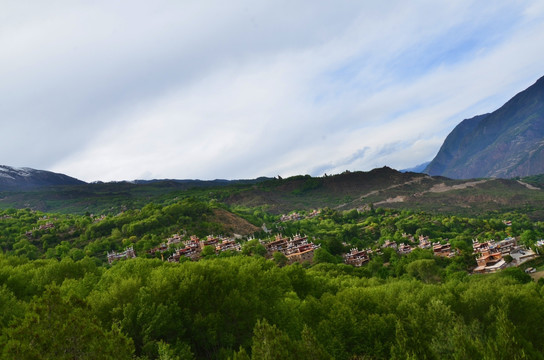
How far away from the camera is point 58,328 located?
1497cm

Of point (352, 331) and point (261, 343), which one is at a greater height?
point (261, 343)

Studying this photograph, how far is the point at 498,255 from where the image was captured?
87.4 metres

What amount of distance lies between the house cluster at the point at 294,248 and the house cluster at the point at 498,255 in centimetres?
4193

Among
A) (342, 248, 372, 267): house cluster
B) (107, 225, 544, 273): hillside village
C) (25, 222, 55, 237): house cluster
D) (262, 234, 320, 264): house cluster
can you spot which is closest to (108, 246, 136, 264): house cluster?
(107, 225, 544, 273): hillside village

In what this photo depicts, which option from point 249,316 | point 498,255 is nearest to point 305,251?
point 498,255

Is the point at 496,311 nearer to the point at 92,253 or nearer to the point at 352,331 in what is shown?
the point at 352,331

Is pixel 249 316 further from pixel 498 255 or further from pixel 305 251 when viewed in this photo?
pixel 498 255

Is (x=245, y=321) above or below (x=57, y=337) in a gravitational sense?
below

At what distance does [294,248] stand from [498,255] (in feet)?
180

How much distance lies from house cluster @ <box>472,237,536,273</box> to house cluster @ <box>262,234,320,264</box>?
4193 cm

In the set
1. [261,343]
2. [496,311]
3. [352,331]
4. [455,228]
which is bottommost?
[455,228]

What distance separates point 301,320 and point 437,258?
232 ft

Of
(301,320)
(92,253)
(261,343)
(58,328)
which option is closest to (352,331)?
(301,320)

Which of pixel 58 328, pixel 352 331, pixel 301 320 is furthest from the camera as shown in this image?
pixel 301 320
